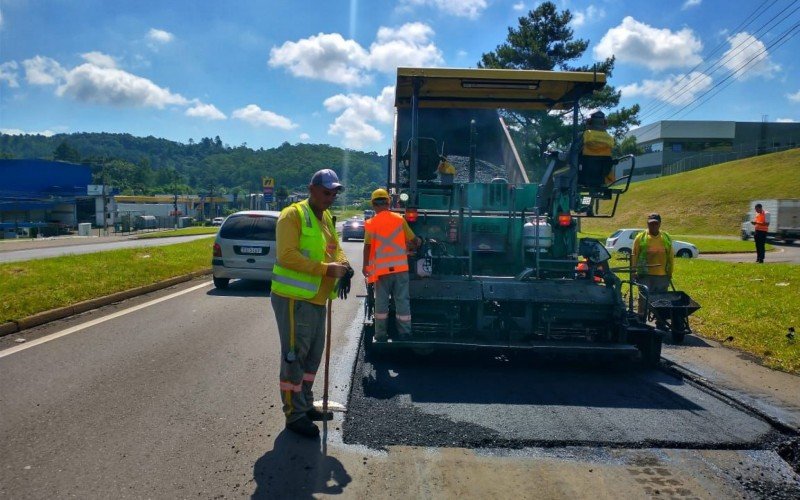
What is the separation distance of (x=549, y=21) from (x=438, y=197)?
29395mm

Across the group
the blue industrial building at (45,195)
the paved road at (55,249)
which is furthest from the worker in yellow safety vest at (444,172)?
the blue industrial building at (45,195)

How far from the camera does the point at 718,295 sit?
11617mm

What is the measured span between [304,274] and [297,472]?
1.40 meters

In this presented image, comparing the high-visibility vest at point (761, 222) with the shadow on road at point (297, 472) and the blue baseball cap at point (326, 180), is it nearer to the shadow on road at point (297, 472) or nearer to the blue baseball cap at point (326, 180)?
the blue baseball cap at point (326, 180)

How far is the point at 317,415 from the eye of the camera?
16.1 ft

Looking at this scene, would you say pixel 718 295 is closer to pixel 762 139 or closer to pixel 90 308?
pixel 90 308

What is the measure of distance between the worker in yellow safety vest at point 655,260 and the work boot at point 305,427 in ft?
19.9

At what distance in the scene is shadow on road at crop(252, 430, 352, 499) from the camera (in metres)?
3.73

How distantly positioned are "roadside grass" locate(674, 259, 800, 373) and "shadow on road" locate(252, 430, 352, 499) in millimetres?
5427

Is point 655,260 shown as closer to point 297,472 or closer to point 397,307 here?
point 397,307

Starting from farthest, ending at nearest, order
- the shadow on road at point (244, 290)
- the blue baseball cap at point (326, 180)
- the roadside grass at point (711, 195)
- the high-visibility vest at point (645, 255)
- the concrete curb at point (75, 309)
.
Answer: the roadside grass at point (711, 195)
the shadow on road at point (244, 290)
the high-visibility vest at point (645, 255)
the concrete curb at point (75, 309)
the blue baseball cap at point (326, 180)

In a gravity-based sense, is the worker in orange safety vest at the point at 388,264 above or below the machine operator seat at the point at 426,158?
below

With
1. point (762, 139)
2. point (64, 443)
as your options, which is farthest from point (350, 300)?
point (762, 139)

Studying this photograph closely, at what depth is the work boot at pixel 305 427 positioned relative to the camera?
457 centimetres
